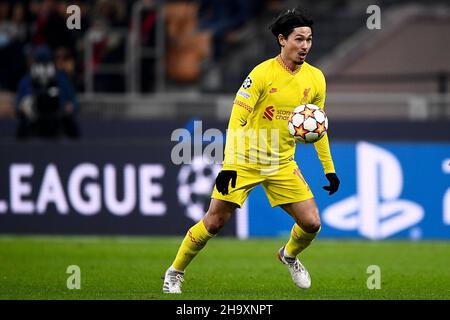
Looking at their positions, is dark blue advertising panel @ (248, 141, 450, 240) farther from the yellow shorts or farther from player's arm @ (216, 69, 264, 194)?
player's arm @ (216, 69, 264, 194)

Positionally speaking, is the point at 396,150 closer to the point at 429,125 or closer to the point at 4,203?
the point at 429,125

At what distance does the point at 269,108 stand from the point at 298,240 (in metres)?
1.25

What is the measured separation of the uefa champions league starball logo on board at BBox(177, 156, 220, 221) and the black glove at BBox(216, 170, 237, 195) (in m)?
6.18

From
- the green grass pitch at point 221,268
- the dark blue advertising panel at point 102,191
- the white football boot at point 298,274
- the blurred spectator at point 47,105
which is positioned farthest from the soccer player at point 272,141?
the blurred spectator at point 47,105

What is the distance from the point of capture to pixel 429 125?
17.3m

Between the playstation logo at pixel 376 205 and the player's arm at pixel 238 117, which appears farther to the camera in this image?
the playstation logo at pixel 376 205

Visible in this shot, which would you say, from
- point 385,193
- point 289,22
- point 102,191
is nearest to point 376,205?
point 385,193

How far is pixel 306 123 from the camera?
9.80 meters

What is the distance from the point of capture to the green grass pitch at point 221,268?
33.8 ft

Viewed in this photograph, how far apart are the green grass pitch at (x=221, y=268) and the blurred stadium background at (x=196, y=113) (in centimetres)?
36

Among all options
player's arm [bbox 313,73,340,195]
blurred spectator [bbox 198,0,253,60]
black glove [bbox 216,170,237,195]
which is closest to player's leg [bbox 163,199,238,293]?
black glove [bbox 216,170,237,195]

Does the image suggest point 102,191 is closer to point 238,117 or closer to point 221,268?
point 221,268

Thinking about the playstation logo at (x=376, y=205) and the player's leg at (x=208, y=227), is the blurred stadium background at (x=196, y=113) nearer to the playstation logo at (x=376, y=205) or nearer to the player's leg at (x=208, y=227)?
the playstation logo at (x=376, y=205)
